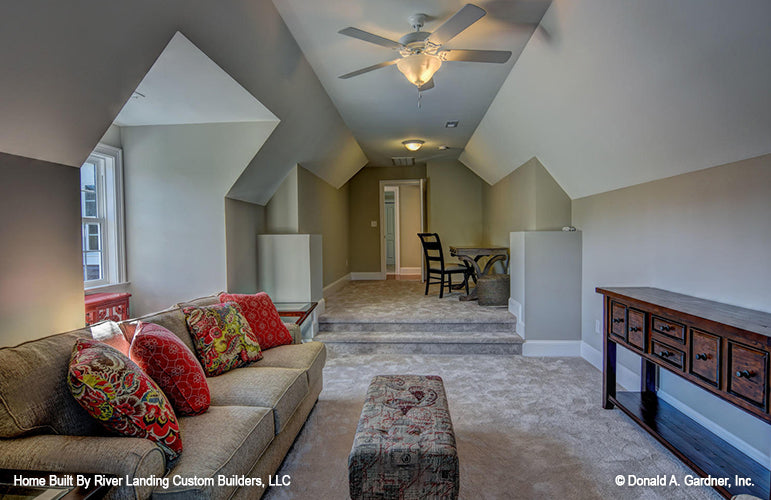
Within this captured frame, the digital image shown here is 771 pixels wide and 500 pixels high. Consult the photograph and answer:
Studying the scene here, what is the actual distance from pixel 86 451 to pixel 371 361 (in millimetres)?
2973

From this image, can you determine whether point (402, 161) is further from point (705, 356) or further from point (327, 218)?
point (705, 356)

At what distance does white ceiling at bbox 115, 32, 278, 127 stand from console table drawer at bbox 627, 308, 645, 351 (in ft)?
10.0

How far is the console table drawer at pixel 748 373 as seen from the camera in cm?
156

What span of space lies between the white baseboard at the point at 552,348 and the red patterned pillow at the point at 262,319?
2610 mm

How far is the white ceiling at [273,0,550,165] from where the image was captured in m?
2.51

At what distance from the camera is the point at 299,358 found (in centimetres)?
262

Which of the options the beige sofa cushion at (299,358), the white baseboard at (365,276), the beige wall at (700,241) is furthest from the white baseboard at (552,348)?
the white baseboard at (365,276)

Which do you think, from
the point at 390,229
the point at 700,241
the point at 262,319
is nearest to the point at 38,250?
the point at 262,319

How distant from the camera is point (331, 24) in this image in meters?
2.70

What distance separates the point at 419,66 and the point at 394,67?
680mm

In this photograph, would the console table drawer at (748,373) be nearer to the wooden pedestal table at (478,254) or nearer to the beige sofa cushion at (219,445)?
the beige sofa cushion at (219,445)

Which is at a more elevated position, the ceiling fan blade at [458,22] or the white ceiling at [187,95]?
the ceiling fan blade at [458,22]

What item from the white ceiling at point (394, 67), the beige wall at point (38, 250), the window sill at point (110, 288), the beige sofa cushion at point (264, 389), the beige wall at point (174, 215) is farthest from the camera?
the beige wall at point (174, 215)

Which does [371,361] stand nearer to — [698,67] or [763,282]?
[763,282]
